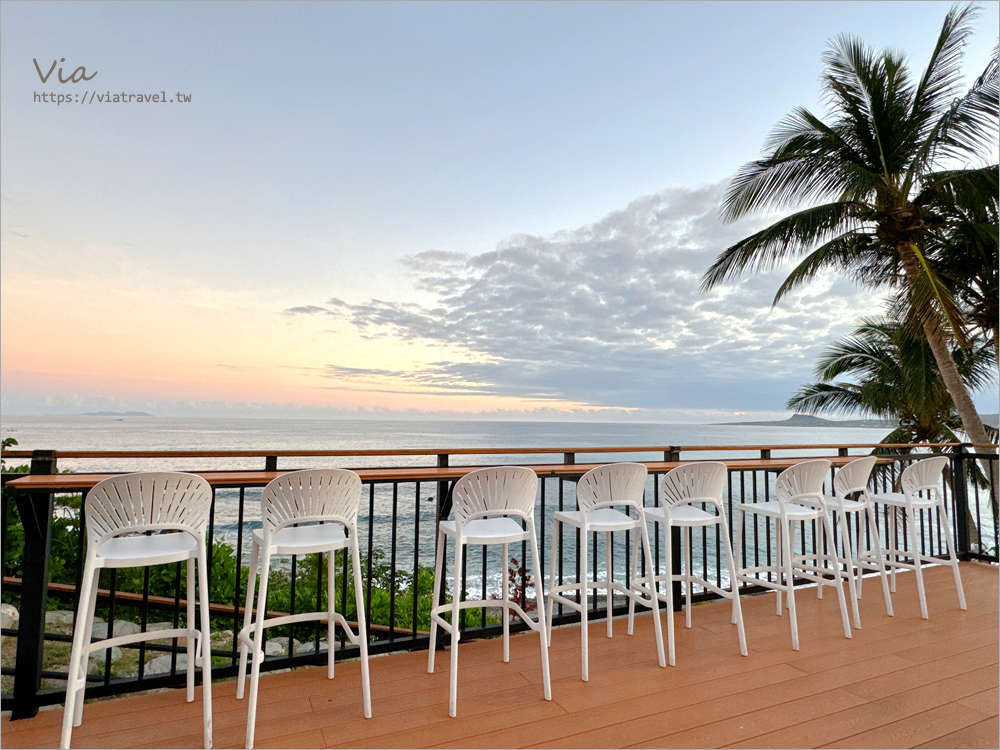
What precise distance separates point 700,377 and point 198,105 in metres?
24.7

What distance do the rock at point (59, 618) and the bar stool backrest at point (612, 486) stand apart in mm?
5353

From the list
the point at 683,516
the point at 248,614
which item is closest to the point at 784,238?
the point at 683,516

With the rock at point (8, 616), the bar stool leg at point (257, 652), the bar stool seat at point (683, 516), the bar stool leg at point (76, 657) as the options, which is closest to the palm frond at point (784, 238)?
the bar stool seat at point (683, 516)

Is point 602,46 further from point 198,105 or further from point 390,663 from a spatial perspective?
point 390,663

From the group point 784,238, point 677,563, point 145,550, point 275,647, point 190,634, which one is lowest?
point 275,647

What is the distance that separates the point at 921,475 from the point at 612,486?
2.67 metres

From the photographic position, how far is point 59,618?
5.06 m

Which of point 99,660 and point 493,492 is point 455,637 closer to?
point 493,492

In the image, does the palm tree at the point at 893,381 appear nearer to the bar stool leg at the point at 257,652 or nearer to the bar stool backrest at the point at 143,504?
the bar stool leg at the point at 257,652

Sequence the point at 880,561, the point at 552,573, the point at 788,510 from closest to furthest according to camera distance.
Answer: the point at 552,573
the point at 788,510
the point at 880,561

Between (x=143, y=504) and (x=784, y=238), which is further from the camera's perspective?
(x=784, y=238)

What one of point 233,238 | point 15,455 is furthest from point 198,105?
point 15,455

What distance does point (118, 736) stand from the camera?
6.25ft

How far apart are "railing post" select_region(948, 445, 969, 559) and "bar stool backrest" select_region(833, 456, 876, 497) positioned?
1947mm
